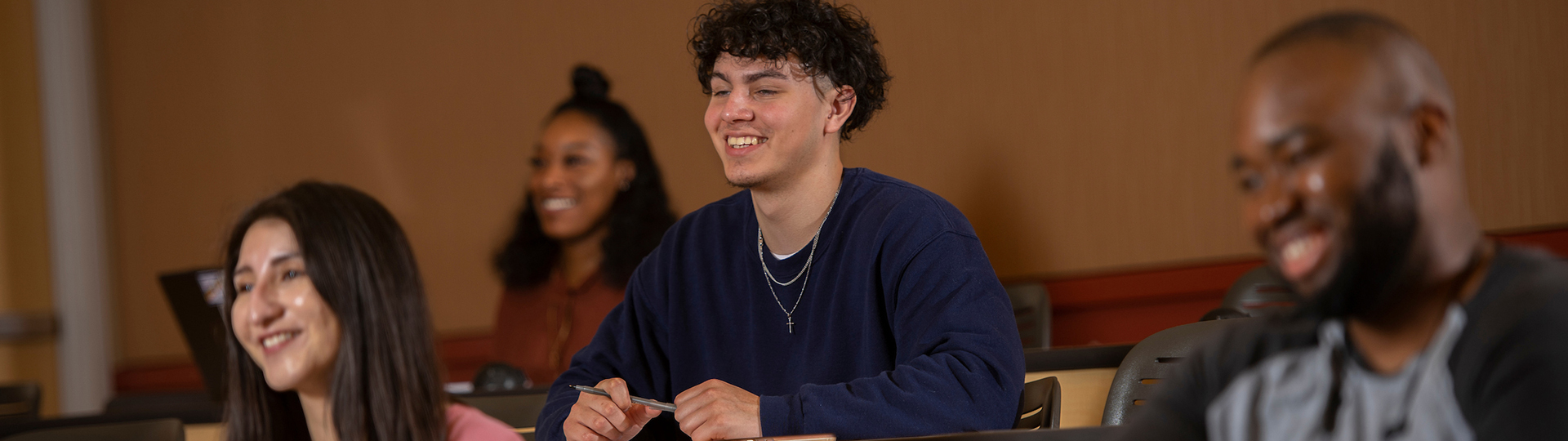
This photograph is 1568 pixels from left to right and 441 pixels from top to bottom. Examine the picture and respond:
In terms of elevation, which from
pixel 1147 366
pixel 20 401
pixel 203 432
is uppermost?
pixel 1147 366

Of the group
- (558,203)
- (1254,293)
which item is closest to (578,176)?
(558,203)

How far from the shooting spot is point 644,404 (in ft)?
4.28

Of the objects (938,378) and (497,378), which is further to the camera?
(497,378)

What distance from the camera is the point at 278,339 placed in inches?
45.6

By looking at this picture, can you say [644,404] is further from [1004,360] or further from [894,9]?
[894,9]

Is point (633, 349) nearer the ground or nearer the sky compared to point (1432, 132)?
nearer the ground

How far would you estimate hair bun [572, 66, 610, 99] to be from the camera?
3.23 metres

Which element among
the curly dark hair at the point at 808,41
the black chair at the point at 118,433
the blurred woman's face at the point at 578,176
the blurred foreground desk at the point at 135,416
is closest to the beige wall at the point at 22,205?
the blurred woman's face at the point at 578,176

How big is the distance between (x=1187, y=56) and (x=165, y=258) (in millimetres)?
4299

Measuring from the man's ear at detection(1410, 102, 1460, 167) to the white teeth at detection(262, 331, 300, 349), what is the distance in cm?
102

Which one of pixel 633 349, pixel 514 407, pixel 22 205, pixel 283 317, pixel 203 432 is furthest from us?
pixel 22 205

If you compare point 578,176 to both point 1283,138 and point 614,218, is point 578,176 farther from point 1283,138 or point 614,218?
point 1283,138

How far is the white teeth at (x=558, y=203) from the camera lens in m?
3.13

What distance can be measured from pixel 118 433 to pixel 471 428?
2.00 ft
